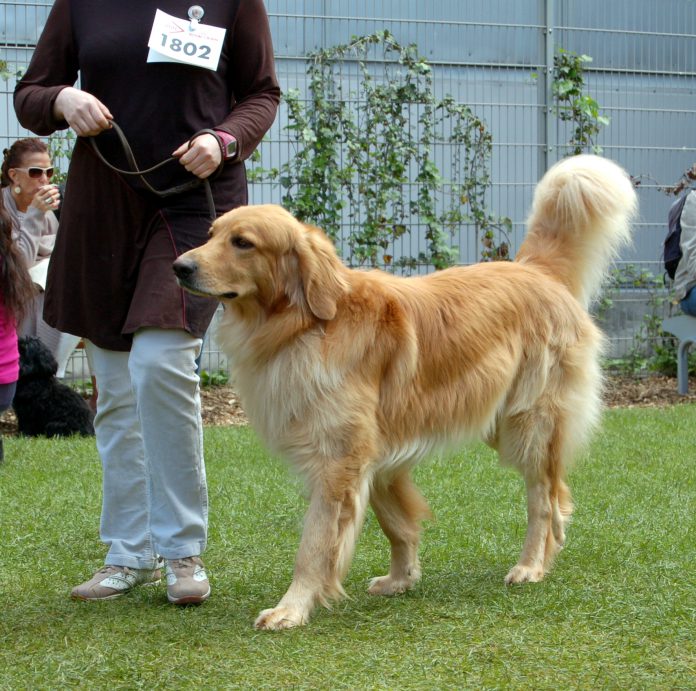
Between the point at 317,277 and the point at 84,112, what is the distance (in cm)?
87

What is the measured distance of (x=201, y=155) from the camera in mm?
3289

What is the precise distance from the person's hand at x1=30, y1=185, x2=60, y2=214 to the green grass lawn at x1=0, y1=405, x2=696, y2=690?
6.25 feet

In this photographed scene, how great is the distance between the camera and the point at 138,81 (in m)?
3.43

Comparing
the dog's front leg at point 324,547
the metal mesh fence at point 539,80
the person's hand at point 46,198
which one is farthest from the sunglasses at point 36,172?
the dog's front leg at point 324,547

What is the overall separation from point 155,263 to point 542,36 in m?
7.10

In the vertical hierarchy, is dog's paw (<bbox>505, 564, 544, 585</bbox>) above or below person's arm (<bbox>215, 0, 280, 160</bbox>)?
below

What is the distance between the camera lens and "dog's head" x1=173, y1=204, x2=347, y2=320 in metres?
3.24

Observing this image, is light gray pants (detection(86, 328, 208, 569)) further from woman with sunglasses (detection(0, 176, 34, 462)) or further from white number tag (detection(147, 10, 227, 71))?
woman with sunglasses (detection(0, 176, 34, 462))

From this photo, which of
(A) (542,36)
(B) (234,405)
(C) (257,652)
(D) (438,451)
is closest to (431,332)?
(D) (438,451)

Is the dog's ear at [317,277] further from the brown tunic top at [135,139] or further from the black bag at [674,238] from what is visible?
the black bag at [674,238]

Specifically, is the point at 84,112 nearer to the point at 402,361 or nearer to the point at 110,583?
the point at 402,361

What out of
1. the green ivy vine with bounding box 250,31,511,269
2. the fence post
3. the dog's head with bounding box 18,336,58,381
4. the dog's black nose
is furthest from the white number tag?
the fence post

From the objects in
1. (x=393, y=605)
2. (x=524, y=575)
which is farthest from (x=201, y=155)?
(x=524, y=575)

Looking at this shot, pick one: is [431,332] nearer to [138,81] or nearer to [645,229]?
[138,81]
